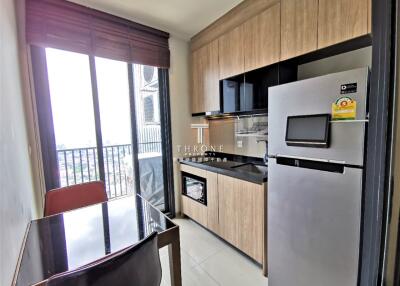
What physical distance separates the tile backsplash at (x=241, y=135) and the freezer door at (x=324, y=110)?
725 mm

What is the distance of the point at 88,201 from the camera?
169 cm

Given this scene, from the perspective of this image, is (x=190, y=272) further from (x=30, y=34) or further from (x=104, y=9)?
(x=104, y=9)

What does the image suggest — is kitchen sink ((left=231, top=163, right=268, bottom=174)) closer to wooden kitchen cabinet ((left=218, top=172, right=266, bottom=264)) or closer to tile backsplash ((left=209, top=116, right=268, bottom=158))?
tile backsplash ((left=209, top=116, right=268, bottom=158))

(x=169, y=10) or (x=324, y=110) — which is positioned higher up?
(x=169, y=10)

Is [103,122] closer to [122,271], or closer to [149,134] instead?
[149,134]

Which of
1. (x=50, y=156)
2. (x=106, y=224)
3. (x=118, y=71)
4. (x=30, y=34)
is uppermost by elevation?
(x=30, y=34)

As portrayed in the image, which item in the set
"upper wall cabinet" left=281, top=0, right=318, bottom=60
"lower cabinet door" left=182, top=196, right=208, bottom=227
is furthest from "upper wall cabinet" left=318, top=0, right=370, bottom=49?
"lower cabinet door" left=182, top=196, right=208, bottom=227

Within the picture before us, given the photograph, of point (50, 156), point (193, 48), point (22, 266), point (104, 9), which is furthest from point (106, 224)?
point (193, 48)

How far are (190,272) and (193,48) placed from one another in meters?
2.73

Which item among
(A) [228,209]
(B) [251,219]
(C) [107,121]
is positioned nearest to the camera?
(B) [251,219]

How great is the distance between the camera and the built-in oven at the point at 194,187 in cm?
246

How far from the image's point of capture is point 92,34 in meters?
2.12

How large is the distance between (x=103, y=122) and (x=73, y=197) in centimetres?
105

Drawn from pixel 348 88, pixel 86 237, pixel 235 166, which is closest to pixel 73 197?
pixel 86 237
